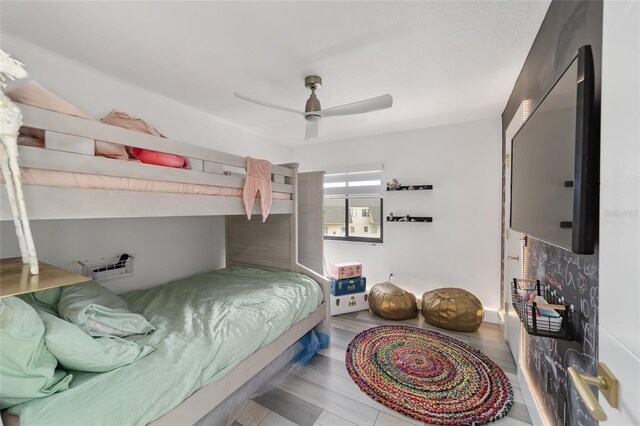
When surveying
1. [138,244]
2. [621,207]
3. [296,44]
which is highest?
[296,44]

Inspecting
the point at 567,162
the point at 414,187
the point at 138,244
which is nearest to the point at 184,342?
the point at 138,244

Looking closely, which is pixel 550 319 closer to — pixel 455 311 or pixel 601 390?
pixel 601 390

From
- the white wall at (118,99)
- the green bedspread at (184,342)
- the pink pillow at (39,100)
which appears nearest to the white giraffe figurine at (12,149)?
the pink pillow at (39,100)

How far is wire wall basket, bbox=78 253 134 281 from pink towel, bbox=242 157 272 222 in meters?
1.25

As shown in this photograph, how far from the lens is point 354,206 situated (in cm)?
376

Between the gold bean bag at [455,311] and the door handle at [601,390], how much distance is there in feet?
7.38

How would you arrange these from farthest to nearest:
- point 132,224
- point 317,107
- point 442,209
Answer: point 442,209
point 132,224
point 317,107

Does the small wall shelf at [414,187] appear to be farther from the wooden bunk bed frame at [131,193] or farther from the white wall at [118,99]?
the white wall at [118,99]

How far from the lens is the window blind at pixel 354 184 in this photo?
3523mm

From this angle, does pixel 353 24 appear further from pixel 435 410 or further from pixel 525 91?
pixel 435 410

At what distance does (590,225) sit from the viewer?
765mm

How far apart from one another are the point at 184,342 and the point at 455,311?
2.52m

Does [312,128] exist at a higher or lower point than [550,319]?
higher

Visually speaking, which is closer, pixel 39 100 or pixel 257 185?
pixel 39 100
